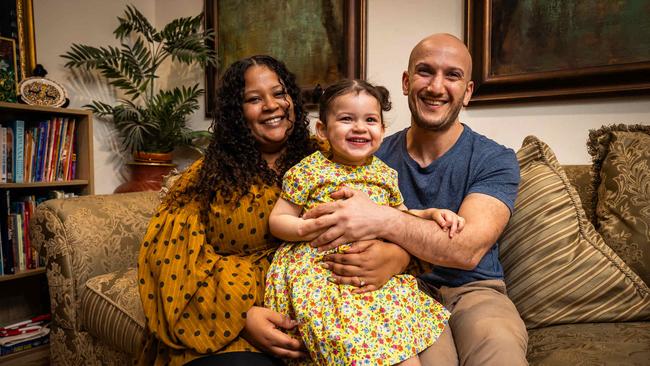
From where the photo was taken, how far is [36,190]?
8.77 feet

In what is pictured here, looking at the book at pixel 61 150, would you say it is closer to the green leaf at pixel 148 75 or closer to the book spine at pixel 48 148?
the book spine at pixel 48 148

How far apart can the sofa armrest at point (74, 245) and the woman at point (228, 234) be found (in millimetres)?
545

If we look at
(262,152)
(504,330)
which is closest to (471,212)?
(504,330)

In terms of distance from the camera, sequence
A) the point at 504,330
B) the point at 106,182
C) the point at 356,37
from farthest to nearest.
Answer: the point at 106,182 < the point at 356,37 < the point at 504,330

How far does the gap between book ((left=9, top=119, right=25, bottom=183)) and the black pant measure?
79.0 inches

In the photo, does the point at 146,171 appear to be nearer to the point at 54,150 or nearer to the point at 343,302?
the point at 54,150

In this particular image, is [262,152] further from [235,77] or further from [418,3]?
[418,3]

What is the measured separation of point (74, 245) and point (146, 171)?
138 cm

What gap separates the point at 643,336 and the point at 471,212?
64 cm

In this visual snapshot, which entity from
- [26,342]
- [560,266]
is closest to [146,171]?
[26,342]

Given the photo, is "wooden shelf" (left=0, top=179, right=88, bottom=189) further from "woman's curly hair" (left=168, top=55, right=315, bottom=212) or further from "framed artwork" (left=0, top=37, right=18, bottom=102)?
"woman's curly hair" (left=168, top=55, right=315, bottom=212)

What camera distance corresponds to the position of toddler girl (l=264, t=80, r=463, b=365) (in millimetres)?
1004

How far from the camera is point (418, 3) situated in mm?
2385

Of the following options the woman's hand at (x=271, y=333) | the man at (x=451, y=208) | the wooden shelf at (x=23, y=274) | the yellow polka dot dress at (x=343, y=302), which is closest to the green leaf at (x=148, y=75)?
the wooden shelf at (x=23, y=274)
